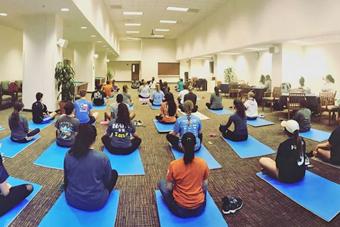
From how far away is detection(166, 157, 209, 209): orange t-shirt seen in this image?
3115 millimetres

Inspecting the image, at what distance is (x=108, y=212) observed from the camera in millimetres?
3369

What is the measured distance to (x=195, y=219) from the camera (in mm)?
3295

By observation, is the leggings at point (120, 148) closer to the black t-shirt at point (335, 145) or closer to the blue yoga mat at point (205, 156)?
the blue yoga mat at point (205, 156)

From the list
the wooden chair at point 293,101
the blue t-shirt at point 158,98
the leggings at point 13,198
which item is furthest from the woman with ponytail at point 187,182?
the blue t-shirt at point 158,98

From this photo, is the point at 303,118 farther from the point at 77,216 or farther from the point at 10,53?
the point at 10,53

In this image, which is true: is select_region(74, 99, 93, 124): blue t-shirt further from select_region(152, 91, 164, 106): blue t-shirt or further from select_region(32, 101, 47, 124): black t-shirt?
select_region(152, 91, 164, 106): blue t-shirt

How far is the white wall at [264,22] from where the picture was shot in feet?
28.3

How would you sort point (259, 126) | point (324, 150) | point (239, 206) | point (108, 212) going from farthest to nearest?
point (259, 126)
point (324, 150)
point (239, 206)
point (108, 212)

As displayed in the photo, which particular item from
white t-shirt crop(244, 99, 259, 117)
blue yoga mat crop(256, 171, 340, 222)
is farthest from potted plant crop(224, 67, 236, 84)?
blue yoga mat crop(256, 171, 340, 222)

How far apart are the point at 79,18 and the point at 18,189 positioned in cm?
807

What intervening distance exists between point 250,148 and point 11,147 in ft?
16.0

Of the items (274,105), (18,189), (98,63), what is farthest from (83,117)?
(98,63)

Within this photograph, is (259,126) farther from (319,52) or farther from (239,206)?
(319,52)

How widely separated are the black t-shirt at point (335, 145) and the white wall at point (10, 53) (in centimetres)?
1310
